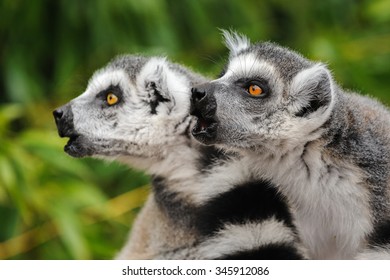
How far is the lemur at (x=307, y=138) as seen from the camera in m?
2.92

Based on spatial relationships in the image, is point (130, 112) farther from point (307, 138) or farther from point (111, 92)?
point (307, 138)

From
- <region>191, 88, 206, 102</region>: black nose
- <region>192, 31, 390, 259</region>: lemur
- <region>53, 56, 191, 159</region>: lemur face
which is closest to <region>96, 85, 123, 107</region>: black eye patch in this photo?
<region>53, 56, 191, 159</region>: lemur face

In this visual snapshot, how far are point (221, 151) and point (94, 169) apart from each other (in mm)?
2922

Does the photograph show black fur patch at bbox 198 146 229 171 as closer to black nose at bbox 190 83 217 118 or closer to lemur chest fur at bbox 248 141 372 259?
lemur chest fur at bbox 248 141 372 259

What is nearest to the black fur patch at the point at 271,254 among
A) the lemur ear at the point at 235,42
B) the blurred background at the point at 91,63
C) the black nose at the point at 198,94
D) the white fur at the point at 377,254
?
the white fur at the point at 377,254

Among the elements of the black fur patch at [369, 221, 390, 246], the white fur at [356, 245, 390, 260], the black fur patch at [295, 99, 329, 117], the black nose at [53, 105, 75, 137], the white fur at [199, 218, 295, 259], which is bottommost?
the white fur at [356, 245, 390, 260]

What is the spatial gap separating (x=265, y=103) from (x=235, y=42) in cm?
48

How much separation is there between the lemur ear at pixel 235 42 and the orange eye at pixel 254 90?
261 millimetres

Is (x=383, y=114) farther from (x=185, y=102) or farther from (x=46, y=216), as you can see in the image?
(x=46, y=216)

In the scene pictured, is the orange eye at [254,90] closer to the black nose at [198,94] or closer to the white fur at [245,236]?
the black nose at [198,94]

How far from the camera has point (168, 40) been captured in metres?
5.96

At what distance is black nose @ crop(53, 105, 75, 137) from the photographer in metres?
3.49

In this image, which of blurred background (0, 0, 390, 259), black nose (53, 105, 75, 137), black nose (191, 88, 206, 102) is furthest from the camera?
blurred background (0, 0, 390, 259)

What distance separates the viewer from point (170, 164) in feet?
11.6
